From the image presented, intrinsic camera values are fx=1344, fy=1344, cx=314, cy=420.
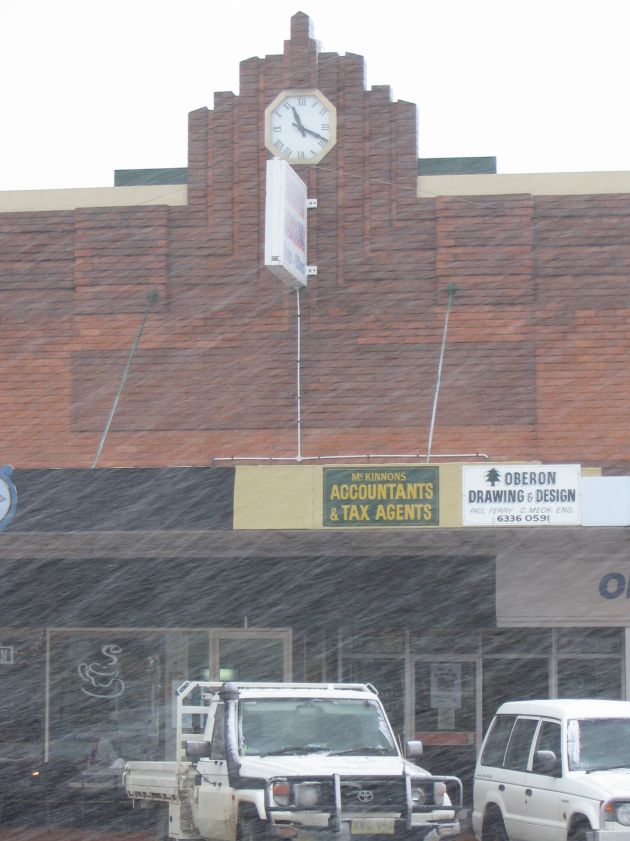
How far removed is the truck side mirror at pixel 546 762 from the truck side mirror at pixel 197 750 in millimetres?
2925

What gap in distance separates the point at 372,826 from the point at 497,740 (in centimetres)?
294

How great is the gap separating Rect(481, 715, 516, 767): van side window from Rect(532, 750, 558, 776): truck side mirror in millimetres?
1094

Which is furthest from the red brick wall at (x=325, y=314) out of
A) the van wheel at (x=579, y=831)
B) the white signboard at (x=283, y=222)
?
the van wheel at (x=579, y=831)

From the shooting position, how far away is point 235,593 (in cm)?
Result: 1931

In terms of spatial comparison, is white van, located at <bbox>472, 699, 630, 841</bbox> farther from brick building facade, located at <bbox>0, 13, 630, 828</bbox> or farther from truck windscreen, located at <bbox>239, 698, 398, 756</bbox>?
brick building facade, located at <bbox>0, 13, 630, 828</bbox>

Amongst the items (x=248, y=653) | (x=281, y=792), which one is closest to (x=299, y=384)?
(x=248, y=653)

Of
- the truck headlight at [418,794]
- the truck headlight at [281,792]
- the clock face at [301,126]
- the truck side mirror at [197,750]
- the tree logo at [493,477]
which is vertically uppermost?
the clock face at [301,126]

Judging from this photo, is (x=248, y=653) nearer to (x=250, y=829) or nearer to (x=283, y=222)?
(x=283, y=222)

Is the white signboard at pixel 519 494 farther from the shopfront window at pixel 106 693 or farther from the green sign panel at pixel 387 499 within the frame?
the shopfront window at pixel 106 693

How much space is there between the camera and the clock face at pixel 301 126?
2175cm

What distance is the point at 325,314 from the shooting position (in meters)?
21.2

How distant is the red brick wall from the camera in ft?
68.4

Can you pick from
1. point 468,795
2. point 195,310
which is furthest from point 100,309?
point 468,795

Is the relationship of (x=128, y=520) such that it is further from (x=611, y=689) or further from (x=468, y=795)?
(x=611, y=689)
